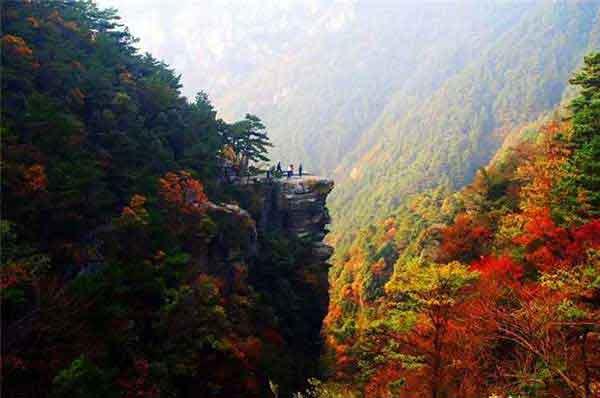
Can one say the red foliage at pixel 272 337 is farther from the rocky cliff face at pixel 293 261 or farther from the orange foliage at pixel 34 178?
the orange foliage at pixel 34 178

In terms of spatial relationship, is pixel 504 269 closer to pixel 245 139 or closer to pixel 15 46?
pixel 245 139

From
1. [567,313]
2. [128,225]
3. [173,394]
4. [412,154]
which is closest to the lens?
[567,313]

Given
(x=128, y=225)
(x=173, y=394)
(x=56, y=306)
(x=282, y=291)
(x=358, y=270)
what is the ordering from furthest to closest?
(x=358, y=270)
(x=282, y=291)
(x=128, y=225)
(x=173, y=394)
(x=56, y=306)

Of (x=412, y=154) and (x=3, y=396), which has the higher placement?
(x=412, y=154)

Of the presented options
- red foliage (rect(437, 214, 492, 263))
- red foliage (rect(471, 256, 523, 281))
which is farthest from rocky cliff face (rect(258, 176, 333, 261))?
red foliage (rect(471, 256, 523, 281))

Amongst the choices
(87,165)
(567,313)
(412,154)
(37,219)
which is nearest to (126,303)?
(37,219)

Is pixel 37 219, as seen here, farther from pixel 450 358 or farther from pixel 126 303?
pixel 450 358
